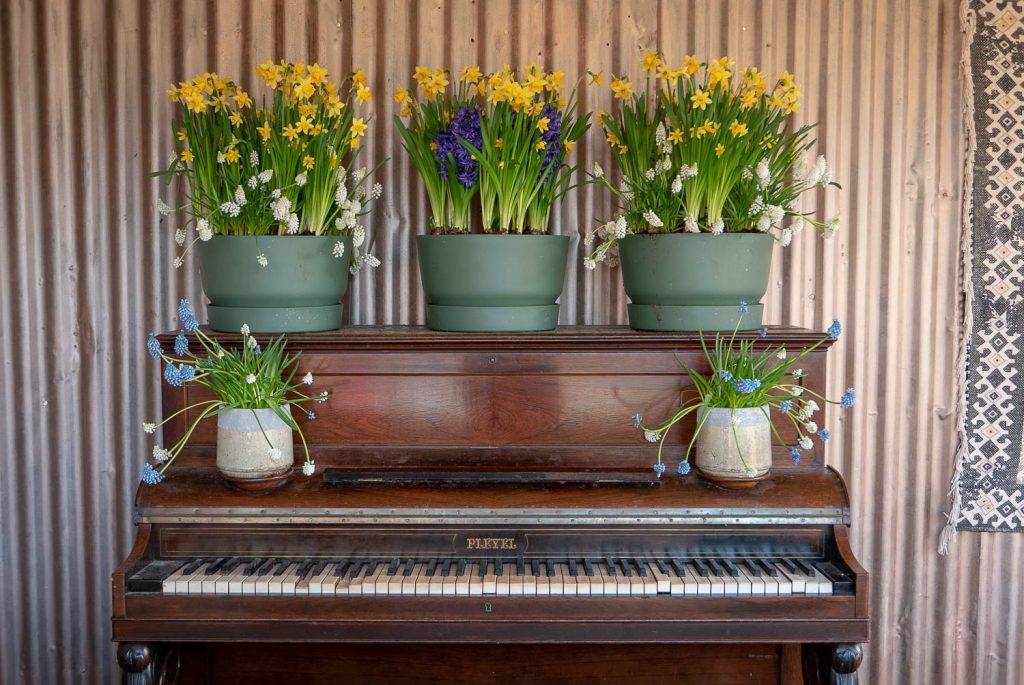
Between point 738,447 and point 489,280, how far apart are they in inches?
31.5

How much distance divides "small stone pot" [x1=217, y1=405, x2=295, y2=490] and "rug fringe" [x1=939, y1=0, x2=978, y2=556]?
2.17m

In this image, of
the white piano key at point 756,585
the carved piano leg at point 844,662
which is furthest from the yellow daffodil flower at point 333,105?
the carved piano leg at point 844,662

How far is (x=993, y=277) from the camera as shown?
2932 millimetres

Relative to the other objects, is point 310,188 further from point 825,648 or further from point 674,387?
point 825,648

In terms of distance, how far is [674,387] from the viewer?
2.45 m

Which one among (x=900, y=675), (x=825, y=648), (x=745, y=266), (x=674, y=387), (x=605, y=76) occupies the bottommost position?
(x=900, y=675)

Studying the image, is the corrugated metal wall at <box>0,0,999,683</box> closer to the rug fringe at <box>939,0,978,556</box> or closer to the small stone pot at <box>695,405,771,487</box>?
the rug fringe at <box>939,0,978,556</box>

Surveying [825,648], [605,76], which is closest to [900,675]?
[825,648]

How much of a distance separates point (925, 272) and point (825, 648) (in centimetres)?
137

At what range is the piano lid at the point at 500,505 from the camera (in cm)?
222

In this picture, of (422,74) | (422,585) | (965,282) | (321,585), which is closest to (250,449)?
(321,585)

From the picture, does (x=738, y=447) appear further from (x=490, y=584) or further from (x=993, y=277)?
(x=993, y=277)

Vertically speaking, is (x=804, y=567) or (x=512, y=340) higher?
Result: (x=512, y=340)

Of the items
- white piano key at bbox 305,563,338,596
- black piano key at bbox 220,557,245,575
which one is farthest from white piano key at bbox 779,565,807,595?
black piano key at bbox 220,557,245,575
